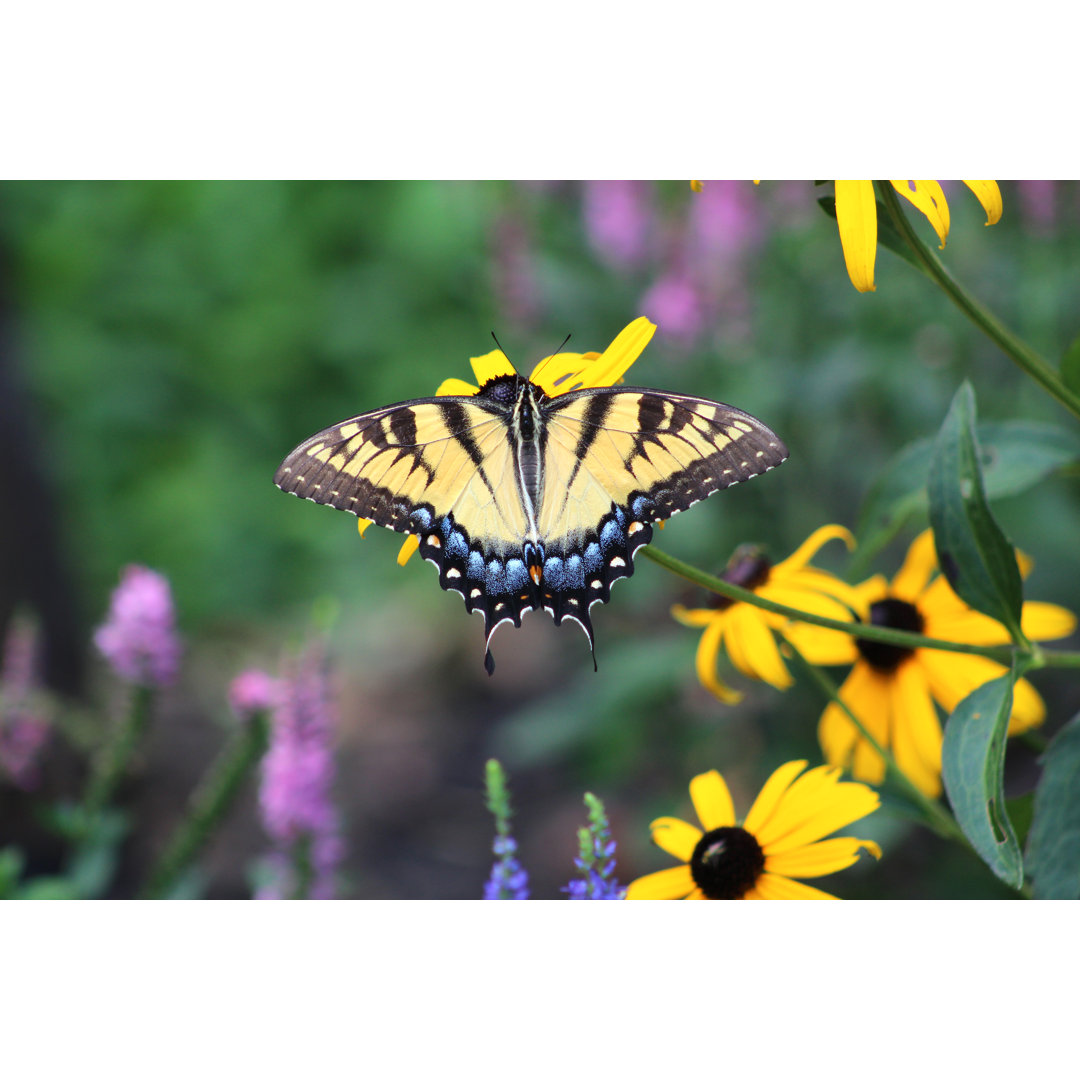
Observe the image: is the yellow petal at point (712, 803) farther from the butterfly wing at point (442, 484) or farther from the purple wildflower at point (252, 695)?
the purple wildflower at point (252, 695)

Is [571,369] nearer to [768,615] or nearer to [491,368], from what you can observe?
[491,368]

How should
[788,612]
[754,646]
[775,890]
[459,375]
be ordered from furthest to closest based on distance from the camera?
1. [459,375]
2. [754,646]
3. [775,890]
4. [788,612]

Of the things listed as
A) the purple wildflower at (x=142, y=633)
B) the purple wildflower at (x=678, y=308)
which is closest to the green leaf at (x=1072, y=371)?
the purple wildflower at (x=142, y=633)

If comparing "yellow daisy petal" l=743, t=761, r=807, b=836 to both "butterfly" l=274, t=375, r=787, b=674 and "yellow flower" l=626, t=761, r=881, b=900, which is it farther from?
"butterfly" l=274, t=375, r=787, b=674

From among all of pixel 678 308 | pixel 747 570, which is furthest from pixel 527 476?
pixel 678 308

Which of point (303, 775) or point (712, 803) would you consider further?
point (303, 775)

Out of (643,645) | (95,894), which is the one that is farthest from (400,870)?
(95,894)

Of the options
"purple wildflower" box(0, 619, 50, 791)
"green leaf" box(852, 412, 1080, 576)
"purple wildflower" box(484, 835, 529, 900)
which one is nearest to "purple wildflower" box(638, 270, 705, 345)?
"green leaf" box(852, 412, 1080, 576)
